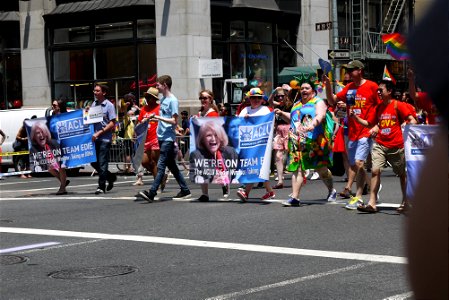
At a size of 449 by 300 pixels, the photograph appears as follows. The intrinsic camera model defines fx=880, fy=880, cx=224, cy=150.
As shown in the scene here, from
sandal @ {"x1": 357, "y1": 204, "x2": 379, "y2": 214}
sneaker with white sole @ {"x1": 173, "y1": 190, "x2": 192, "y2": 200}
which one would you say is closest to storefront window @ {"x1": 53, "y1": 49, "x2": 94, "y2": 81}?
sneaker with white sole @ {"x1": 173, "y1": 190, "x2": 192, "y2": 200}

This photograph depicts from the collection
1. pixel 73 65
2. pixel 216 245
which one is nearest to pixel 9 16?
pixel 73 65

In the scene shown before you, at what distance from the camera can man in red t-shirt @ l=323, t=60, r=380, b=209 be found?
11312mm

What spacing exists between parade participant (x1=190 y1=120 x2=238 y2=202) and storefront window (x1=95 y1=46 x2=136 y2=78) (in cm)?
1757

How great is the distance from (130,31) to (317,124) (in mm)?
20440

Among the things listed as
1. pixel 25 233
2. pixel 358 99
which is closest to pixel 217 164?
pixel 358 99

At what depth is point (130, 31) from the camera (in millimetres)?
31406

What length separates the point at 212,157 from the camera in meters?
14.0

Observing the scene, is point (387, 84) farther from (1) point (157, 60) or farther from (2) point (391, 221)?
(1) point (157, 60)

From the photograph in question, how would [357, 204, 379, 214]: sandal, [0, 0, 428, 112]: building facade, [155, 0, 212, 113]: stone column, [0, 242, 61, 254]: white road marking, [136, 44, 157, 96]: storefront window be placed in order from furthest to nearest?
[136, 44, 157, 96]: storefront window < [0, 0, 428, 112]: building facade < [155, 0, 212, 113]: stone column < [357, 204, 379, 214]: sandal < [0, 242, 61, 254]: white road marking

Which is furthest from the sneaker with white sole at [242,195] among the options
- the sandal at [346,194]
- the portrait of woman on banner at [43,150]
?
the portrait of woman on banner at [43,150]

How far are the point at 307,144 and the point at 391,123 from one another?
1566mm

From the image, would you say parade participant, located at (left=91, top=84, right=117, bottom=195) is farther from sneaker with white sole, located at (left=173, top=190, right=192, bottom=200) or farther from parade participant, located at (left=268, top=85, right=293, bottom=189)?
parade participant, located at (left=268, top=85, right=293, bottom=189)

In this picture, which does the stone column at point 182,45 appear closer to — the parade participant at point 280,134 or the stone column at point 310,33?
the stone column at point 310,33

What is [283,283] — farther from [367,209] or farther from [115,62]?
[115,62]
